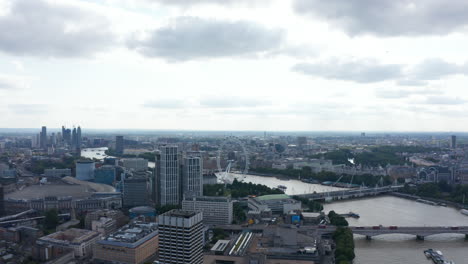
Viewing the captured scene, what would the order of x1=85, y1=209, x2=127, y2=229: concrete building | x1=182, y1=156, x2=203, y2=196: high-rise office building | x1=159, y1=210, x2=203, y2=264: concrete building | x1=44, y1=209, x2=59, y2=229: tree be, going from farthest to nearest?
x1=182, y1=156, x2=203, y2=196: high-rise office building < x1=44, y1=209, x2=59, y2=229: tree < x1=85, y1=209, x2=127, y2=229: concrete building < x1=159, y1=210, x2=203, y2=264: concrete building

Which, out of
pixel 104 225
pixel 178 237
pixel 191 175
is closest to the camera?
pixel 178 237

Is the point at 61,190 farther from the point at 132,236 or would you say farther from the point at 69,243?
the point at 132,236

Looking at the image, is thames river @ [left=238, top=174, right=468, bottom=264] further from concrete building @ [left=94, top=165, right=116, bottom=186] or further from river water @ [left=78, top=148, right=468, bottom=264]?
concrete building @ [left=94, top=165, right=116, bottom=186]

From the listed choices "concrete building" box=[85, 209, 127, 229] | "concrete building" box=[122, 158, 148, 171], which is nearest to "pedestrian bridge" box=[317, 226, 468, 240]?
"concrete building" box=[85, 209, 127, 229]

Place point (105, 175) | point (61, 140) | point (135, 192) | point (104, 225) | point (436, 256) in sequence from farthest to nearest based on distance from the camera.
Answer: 1. point (61, 140)
2. point (105, 175)
3. point (135, 192)
4. point (104, 225)
5. point (436, 256)

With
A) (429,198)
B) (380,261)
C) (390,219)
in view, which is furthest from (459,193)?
(380,261)

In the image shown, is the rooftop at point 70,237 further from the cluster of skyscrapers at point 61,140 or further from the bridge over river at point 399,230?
the cluster of skyscrapers at point 61,140

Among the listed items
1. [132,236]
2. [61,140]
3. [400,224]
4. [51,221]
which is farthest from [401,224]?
[61,140]

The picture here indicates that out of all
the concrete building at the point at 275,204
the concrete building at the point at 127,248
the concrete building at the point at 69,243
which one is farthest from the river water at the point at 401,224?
the concrete building at the point at 69,243
